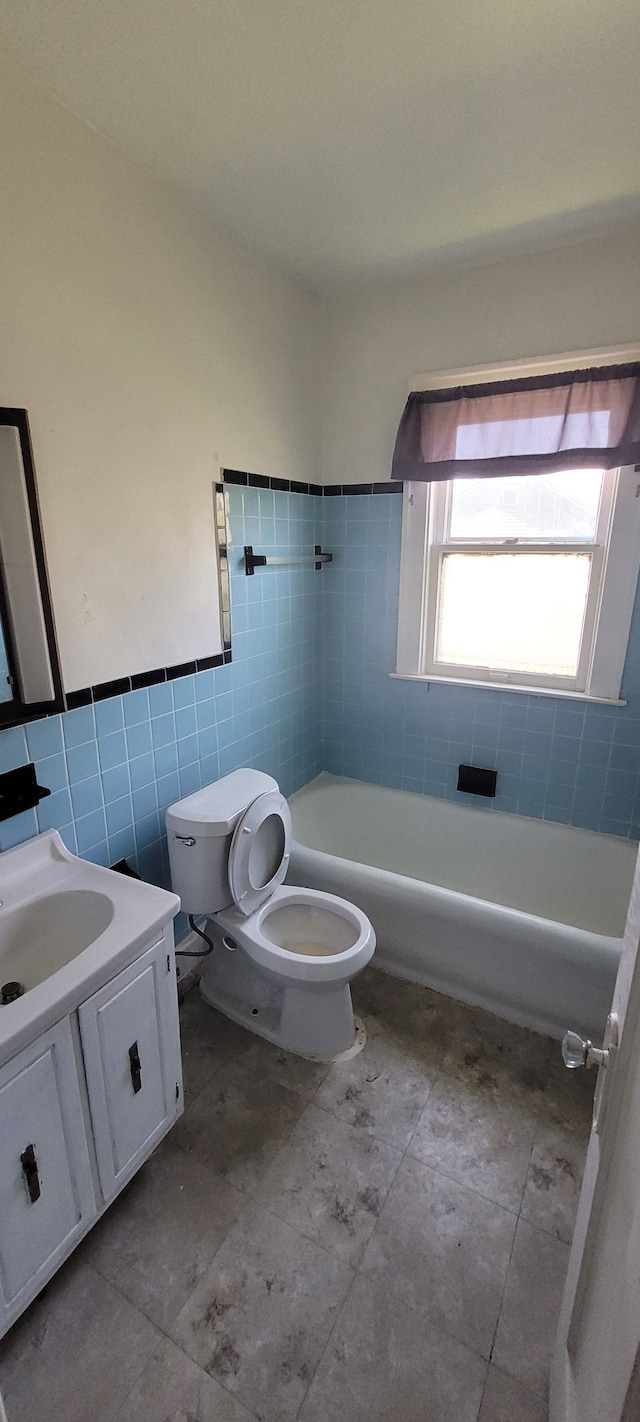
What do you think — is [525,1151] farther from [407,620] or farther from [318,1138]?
[407,620]

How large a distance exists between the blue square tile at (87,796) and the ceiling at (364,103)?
1.62m

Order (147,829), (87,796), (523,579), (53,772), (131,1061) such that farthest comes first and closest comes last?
1. (523,579)
2. (147,829)
3. (87,796)
4. (53,772)
5. (131,1061)

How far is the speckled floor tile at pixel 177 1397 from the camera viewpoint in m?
1.04

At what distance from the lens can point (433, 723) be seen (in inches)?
103

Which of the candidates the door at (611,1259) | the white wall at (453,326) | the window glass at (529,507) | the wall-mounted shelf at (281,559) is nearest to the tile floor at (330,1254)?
the door at (611,1259)

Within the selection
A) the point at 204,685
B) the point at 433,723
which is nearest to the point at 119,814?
the point at 204,685

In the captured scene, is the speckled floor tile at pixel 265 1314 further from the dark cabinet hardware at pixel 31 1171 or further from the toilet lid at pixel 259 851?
the toilet lid at pixel 259 851

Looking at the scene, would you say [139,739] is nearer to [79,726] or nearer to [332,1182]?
[79,726]

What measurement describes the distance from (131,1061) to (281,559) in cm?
174

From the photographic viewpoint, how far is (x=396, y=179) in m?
1.57

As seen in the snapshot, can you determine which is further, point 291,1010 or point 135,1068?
point 291,1010

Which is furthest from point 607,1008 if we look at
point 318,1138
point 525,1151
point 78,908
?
point 78,908

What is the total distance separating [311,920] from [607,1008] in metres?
0.96

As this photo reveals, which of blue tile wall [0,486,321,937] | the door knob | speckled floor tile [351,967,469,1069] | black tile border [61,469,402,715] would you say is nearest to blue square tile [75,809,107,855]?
blue tile wall [0,486,321,937]
